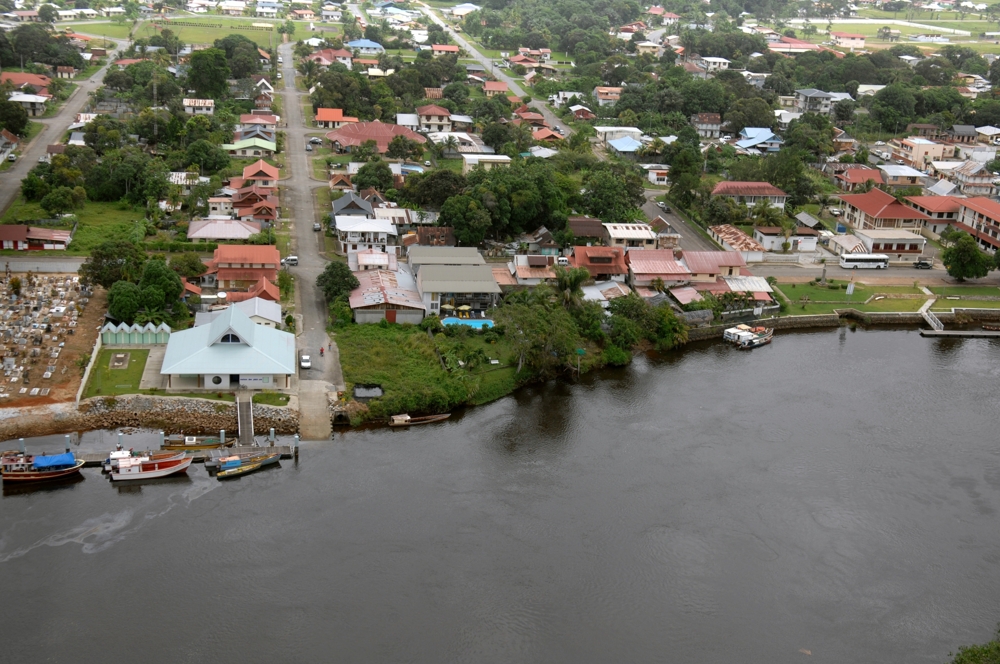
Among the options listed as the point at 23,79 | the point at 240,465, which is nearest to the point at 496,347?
the point at 240,465

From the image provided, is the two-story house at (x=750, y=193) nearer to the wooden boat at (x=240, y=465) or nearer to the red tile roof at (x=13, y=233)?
the wooden boat at (x=240, y=465)

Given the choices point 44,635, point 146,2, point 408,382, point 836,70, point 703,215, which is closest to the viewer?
point 44,635

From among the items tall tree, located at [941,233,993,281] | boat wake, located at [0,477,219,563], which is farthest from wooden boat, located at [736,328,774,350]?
boat wake, located at [0,477,219,563]

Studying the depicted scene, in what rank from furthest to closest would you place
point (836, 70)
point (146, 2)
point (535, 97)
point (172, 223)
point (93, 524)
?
point (146, 2), point (836, 70), point (535, 97), point (172, 223), point (93, 524)

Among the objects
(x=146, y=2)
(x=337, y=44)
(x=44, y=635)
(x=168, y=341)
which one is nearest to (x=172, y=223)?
(x=168, y=341)

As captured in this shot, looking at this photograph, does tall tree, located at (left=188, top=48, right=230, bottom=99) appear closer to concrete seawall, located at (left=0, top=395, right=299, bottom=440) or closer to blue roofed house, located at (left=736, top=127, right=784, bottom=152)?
blue roofed house, located at (left=736, top=127, right=784, bottom=152)

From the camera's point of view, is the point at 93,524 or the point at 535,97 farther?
the point at 535,97

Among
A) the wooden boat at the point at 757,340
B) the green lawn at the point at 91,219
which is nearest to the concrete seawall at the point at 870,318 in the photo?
the wooden boat at the point at 757,340

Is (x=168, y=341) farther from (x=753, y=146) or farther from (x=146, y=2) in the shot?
(x=146, y=2)
